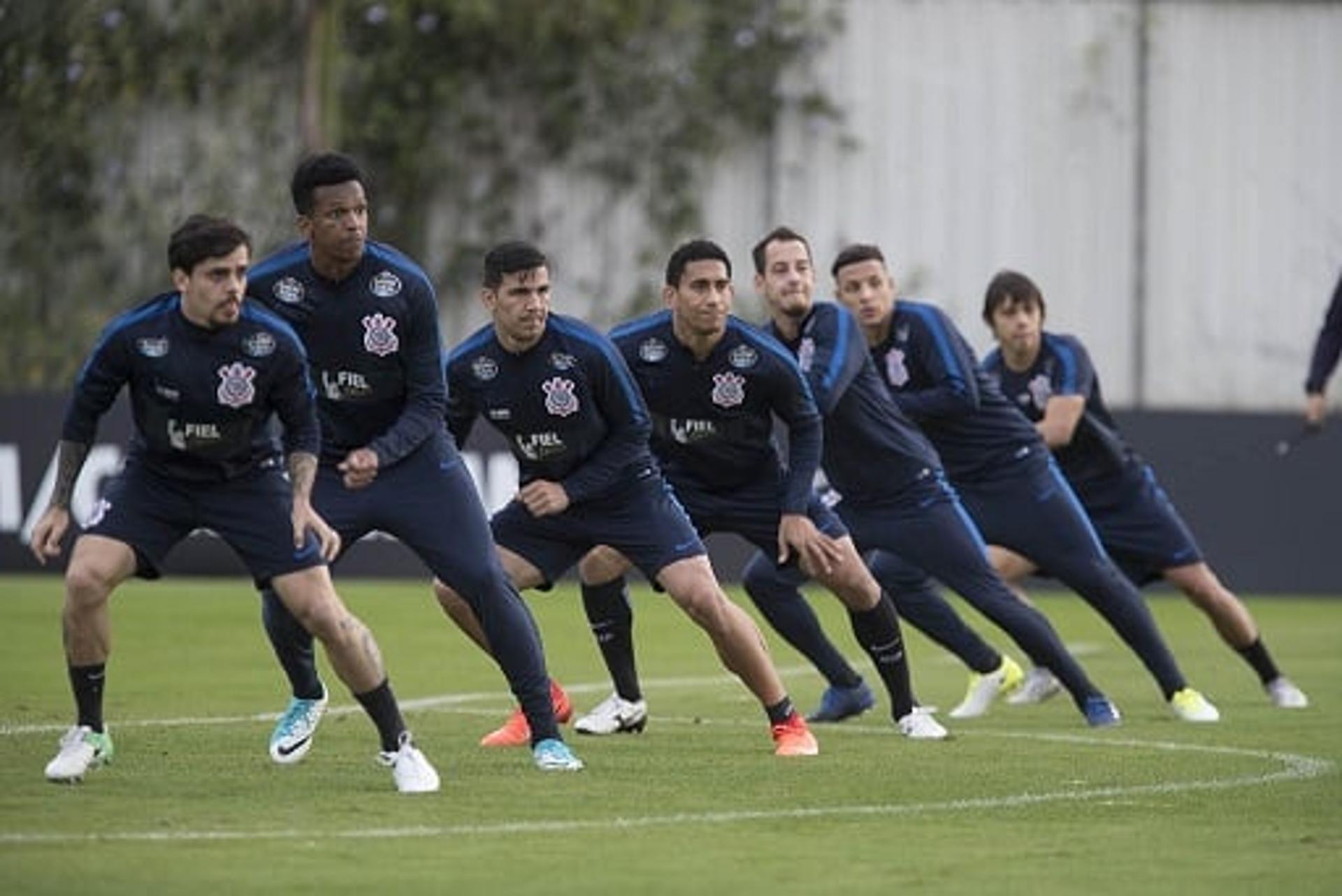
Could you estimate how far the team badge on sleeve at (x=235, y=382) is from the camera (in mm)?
11500

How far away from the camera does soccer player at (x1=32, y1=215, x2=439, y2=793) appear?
11484 mm

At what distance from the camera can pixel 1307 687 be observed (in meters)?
18.2

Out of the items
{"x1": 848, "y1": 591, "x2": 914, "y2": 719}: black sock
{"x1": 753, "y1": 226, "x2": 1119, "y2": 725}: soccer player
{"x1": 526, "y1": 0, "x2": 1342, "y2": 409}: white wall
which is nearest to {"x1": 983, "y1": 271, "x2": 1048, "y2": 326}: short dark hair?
{"x1": 753, "y1": 226, "x2": 1119, "y2": 725}: soccer player

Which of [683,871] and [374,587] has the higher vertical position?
[683,871]

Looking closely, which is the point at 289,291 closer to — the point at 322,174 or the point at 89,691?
the point at 322,174

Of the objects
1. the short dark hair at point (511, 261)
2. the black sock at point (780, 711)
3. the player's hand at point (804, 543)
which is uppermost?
the short dark hair at point (511, 261)

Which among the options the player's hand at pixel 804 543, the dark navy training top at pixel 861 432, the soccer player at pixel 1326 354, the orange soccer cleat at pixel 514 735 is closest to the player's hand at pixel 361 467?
the orange soccer cleat at pixel 514 735

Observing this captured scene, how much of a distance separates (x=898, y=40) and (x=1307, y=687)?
657 inches

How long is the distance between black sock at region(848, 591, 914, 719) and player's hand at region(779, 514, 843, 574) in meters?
0.68

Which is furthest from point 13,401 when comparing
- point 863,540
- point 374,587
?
point 863,540

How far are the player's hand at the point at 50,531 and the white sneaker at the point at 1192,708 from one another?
6271 millimetres

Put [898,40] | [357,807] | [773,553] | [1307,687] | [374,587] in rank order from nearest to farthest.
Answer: [357,807] < [773,553] < [1307,687] < [374,587] < [898,40]

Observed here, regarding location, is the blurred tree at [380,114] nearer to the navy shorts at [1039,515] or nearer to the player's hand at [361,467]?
the navy shorts at [1039,515]

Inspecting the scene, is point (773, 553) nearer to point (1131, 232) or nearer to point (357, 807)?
point (357, 807)
